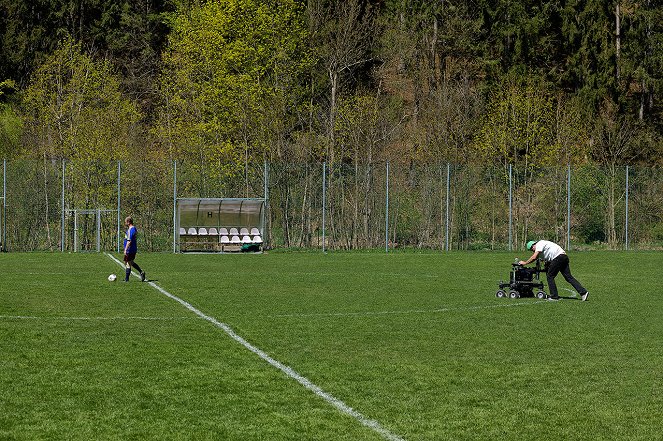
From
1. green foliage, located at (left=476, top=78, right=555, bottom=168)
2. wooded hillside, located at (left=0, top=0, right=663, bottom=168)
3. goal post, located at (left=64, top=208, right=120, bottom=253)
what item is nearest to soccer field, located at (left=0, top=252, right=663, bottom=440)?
goal post, located at (left=64, top=208, right=120, bottom=253)

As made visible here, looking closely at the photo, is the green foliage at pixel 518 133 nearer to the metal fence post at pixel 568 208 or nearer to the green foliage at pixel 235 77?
the metal fence post at pixel 568 208

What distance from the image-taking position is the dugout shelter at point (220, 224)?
47812 mm

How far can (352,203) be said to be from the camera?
50.8m

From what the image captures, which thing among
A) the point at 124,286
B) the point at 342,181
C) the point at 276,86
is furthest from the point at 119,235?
the point at 124,286

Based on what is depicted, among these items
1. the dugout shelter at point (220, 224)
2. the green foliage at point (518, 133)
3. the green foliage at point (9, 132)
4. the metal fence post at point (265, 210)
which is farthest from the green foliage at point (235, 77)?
the green foliage at point (518, 133)

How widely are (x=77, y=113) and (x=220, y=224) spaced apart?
12776 millimetres

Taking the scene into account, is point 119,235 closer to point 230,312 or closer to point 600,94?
point 230,312

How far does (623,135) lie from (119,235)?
3191cm

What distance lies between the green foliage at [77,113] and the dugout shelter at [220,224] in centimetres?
545

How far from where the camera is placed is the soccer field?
10305 mm

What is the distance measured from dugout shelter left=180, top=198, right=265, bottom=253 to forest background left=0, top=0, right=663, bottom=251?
75.2 inches

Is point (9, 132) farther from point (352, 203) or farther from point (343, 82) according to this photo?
point (352, 203)

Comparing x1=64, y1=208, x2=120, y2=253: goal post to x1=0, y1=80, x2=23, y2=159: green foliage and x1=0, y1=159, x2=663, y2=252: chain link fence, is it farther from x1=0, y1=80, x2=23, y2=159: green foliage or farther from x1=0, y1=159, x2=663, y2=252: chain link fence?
x1=0, y1=80, x2=23, y2=159: green foliage

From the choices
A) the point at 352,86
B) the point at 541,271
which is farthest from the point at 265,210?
the point at 352,86
